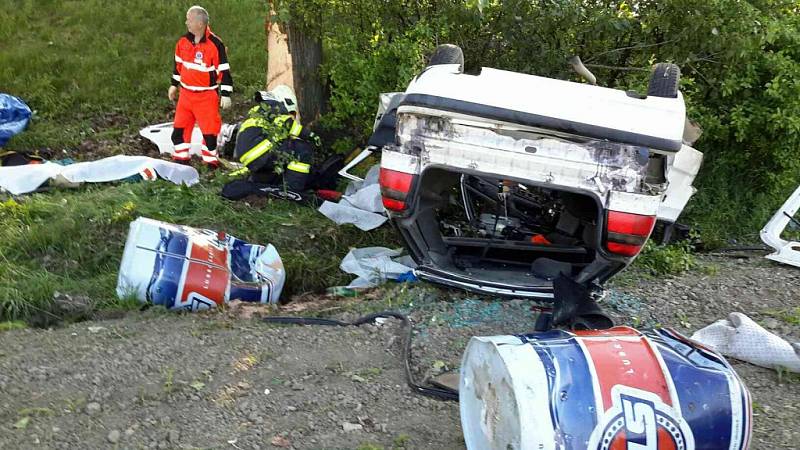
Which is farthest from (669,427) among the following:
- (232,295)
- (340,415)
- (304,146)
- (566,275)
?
(304,146)

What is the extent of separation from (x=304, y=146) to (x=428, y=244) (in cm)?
220

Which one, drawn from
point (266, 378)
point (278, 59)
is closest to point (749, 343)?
point (266, 378)

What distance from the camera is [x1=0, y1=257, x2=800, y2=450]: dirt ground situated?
119 inches

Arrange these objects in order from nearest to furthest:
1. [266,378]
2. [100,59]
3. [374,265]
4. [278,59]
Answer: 1. [266,378]
2. [374,265]
3. [278,59]
4. [100,59]

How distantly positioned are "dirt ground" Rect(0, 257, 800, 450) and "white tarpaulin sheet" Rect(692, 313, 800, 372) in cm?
7

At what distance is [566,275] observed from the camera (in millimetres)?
4270

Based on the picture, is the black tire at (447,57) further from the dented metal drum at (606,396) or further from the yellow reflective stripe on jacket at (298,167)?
the dented metal drum at (606,396)

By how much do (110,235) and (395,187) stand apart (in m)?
2.46

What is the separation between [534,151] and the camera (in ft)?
12.3

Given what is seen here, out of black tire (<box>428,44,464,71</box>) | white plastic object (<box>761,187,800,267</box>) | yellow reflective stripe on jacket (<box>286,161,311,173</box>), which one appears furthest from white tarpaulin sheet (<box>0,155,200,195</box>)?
white plastic object (<box>761,187,800,267</box>)

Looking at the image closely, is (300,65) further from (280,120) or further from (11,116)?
(11,116)

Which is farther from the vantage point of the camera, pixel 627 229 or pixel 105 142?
pixel 105 142

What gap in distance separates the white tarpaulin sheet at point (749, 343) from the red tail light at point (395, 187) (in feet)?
5.43

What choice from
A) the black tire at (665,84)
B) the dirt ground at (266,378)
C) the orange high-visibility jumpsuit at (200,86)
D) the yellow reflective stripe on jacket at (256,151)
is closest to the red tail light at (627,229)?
the dirt ground at (266,378)
